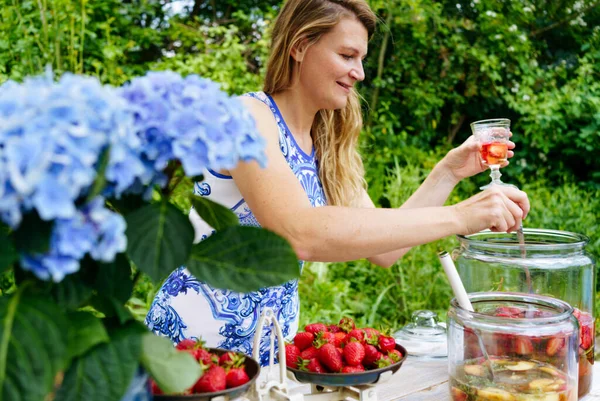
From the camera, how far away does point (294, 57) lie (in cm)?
166

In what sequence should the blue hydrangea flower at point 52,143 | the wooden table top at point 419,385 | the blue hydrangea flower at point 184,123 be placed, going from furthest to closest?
1. the wooden table top at point 419,385
2. the blue hydrangea flower at point 184,123
3. the blue hydrangea flower at point 52,143

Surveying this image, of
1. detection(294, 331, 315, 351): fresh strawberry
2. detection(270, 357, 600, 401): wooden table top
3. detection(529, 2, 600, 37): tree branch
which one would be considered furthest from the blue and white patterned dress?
detection(529, 2, 600, 37): tree branch

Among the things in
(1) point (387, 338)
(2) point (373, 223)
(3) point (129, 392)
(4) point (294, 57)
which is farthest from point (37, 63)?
(3) point (129, 392)

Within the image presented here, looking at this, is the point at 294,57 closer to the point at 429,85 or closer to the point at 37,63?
the point at 37,63

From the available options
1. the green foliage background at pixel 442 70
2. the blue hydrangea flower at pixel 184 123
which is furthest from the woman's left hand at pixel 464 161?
the green foliage background at pixel 442 70

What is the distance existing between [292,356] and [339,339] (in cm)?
9

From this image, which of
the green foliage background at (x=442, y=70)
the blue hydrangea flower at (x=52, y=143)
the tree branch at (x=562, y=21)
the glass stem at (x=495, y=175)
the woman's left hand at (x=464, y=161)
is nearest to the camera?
the blue hydrangea flower at (x=52, y=143)

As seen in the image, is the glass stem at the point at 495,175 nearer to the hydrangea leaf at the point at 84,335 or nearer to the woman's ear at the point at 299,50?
the woman's ear at the point at 299,50

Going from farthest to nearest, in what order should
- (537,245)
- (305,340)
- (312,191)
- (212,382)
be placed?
(312,191) → (537,245) → (305,340) → (212,382)

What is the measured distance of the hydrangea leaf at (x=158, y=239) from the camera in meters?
0.63

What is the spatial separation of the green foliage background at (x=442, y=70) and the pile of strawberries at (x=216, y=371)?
116 inches

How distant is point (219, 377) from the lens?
2.62 feet

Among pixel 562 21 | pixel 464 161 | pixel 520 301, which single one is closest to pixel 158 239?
pixel 520 301

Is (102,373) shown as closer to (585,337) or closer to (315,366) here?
(315,366)
